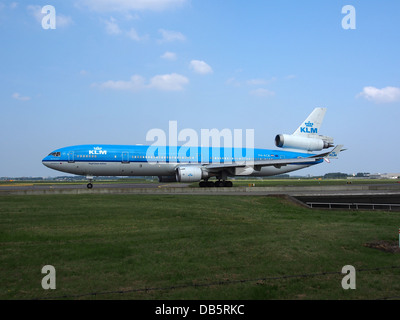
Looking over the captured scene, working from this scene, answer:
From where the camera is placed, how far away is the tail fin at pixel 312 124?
45188 millimetres

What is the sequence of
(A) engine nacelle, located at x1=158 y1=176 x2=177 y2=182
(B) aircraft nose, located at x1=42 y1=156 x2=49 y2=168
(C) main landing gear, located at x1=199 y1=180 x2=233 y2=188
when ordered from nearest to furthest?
(B) aircraft nose, located at x1=42 y1=156 x2=49 y2=168 < (C) main landing gear, located at x1=199 y1=180 x2=233 y2=188 < (A) engine nacelle, located at x1=158 y1=176 x2=177 y2=182

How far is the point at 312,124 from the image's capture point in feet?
149

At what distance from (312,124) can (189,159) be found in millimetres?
19203

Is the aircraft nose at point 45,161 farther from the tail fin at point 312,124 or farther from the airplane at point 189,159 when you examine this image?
the tail fin at point 312,124

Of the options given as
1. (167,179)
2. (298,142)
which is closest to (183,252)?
(167,179)

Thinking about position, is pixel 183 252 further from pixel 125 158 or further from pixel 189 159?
pixel 189 159

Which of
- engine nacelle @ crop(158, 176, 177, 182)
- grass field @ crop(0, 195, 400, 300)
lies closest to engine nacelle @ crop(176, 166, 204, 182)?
engine nacelle @ crop(158, 176, 177, 182)

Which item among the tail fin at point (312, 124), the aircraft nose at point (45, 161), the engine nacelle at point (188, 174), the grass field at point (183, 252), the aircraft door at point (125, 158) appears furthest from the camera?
the tail fin at point (312, 124)

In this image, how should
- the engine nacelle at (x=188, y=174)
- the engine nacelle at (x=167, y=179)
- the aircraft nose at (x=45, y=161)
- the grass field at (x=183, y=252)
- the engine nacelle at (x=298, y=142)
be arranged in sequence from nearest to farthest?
the grass field at (x=183, y=252)
the engine nacelle at (x=188, y=174)
the aircraft nose at (x=45, y=161)
the engine nacelle at (x=167, y=179)
the engine nacelle at (x=298, y=142)

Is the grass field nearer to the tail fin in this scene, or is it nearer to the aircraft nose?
the aircraft nose

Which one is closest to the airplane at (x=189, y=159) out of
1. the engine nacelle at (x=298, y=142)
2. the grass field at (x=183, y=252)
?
the engine nacelle at (x=298, y=142)

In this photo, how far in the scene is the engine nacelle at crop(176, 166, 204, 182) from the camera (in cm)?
3459
